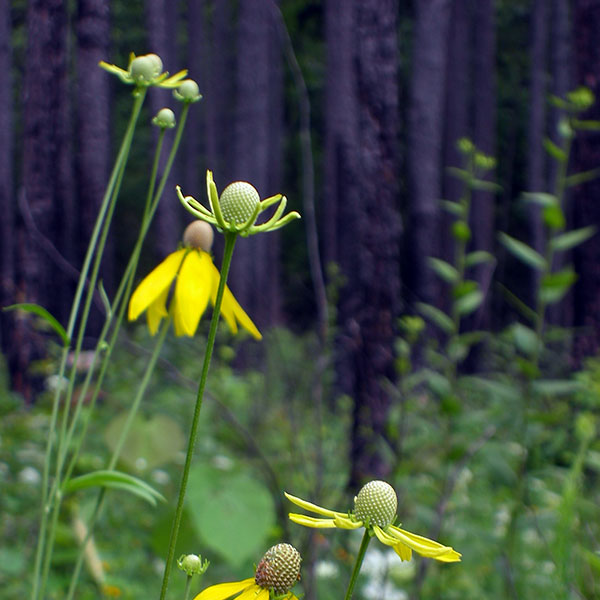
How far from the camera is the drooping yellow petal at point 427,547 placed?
13.5 inches

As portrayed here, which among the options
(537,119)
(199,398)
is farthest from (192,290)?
(537,119)

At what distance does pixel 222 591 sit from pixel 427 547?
127 millimetres

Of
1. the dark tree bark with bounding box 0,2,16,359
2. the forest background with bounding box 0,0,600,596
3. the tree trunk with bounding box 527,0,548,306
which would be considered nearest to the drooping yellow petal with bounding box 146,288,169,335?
the forest background with bounding box 0,0,600,596

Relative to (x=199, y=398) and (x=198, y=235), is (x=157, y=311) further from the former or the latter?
(x=199, y=398)

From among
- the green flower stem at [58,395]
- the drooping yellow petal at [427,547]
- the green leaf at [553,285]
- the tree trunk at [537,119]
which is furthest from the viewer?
the tree trunk at [537,119]

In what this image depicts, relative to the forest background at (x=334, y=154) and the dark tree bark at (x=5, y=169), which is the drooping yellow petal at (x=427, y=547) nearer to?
the forest background at (x=334, y=154)

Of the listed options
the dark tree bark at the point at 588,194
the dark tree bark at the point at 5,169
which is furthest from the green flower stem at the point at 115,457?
the dark tree bark at the point at 5,169

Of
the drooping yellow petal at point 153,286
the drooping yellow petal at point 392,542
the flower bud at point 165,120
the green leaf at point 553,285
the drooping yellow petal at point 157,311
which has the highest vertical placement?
the flower bud at point 165,120

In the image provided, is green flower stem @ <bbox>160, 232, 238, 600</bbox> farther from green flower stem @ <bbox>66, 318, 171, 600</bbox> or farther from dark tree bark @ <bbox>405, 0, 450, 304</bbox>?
dark tree bark @ <bbox>405, 0, 450, 304</bbox>

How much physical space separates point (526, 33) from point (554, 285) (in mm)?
13449

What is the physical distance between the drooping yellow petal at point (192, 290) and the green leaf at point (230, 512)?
1.29m

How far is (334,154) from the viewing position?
897 cm

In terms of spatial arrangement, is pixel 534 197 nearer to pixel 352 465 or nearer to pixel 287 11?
pixel 352 465

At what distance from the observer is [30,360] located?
16.9ft
